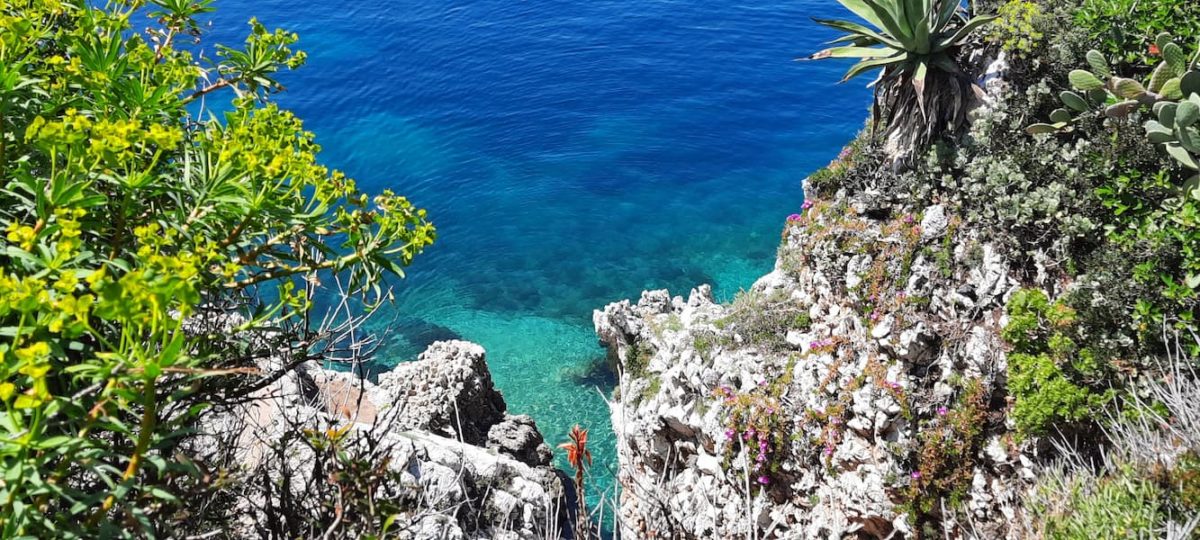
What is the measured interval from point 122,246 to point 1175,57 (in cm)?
960

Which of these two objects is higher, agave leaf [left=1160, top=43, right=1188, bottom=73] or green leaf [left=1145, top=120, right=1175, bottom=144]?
agave leaf [left=1160, top=43, right=1188, bottom=73]

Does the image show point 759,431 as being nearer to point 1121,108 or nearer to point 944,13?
point 1121,108

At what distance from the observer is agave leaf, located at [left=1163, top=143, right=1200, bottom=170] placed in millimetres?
7039

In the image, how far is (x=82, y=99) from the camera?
3.63 meters

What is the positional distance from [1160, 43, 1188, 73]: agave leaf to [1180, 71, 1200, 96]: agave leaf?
0.20 m

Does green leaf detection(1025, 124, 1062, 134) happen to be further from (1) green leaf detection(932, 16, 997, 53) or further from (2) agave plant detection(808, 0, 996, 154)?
(1) green leaf detection(932, 16, 997, 53)

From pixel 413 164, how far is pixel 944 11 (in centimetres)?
1932

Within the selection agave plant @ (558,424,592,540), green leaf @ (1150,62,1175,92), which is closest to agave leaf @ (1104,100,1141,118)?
green leaf @ (1150,62,1175,92)

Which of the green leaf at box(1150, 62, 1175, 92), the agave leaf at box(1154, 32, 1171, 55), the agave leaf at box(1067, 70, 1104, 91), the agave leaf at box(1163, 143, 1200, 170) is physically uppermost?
the agave leaf at box(1154, 32, 1171, 55)

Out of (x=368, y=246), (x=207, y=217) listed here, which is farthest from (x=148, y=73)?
(x=368, y=246)

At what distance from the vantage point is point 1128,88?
781 centimetres

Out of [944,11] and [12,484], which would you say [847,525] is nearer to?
[944,11]

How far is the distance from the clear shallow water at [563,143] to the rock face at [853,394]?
4.90 metres

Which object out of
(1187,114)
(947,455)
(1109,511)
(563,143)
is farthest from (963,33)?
(563,143)
